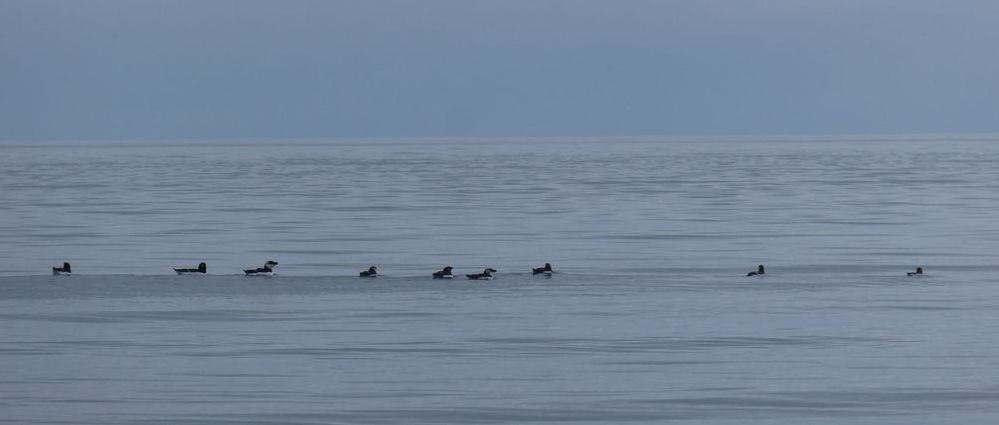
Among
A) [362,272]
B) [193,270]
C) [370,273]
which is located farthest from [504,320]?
[193,270]

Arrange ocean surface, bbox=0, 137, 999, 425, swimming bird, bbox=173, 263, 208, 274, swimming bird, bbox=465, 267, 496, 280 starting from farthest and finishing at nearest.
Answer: swimming bird, bbox=173, 263, 208, 274 < swimming bird, bbox=465, 267, 496, 280 < ocean surface, bbox=0, 137, 999, 425

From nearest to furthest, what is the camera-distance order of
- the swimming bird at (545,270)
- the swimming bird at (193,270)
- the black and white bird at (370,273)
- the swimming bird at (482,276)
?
1. the swimming bird at (482,276)
2. the black and white bird at (370,273)
3. the swimming bird at (193,270)
4. the swimming bird at (545,270)

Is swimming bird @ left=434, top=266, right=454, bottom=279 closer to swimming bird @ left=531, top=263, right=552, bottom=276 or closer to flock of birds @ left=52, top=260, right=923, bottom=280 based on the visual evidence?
flock of birds @ left=52, top=260, right=923, bottom=280

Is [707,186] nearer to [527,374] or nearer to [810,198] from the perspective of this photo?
[810,198]

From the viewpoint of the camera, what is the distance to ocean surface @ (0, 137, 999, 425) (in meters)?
16.1

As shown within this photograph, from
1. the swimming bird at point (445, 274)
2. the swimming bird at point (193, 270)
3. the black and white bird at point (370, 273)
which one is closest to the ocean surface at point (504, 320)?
the swimming bird at point (445, 274)

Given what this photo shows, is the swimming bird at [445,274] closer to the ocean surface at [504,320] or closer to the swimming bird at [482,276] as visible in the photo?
the ocean surface at [504,320]

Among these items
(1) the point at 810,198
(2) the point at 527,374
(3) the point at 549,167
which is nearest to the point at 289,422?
(2) the point at 527,374

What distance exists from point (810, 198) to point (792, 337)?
39.2 metres

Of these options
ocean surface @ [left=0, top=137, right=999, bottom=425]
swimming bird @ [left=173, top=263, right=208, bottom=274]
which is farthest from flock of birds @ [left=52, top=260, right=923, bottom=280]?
ocean surface @ [left=0, top=137, right=999, bottom=425]

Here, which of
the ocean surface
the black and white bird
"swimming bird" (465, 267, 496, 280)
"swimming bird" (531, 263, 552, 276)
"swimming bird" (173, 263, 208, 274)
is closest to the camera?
the ocean surface

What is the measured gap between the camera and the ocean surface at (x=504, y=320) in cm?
1612

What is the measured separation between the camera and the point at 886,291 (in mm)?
25656

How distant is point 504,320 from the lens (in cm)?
2208
